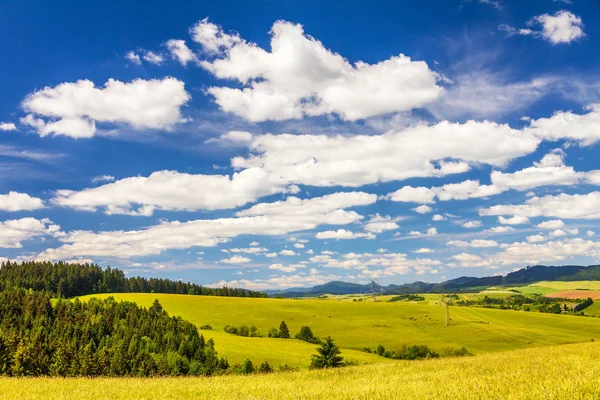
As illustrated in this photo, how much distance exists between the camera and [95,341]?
14788cm

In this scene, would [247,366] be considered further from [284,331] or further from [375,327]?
[375,327]

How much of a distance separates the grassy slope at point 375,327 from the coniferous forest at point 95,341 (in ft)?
32.2

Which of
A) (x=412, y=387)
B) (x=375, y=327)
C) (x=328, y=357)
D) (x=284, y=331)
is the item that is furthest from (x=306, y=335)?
(x=412, y=387)

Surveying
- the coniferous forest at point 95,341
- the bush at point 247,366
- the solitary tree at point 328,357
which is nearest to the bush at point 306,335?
the coniferous forest at point 95,341

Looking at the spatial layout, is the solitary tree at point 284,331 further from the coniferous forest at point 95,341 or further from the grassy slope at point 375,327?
the coniferous forest at point 95,341

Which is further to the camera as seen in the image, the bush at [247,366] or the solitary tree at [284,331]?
the solitary tree at [284,331]

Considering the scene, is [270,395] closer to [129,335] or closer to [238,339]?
[238,339]

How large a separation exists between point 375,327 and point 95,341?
9798cm

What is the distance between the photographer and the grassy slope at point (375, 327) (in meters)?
122

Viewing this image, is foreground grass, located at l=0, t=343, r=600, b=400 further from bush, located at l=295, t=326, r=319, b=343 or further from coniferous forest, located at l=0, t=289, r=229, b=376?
bush, located at l=295, t=326, r=319, b=343

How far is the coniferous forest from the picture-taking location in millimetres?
110688

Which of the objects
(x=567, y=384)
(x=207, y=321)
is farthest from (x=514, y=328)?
(x=567, y=384)

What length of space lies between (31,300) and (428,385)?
20176 centimetres

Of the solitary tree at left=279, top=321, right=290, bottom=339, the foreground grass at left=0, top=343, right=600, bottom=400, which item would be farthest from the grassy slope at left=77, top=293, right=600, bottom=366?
the foreground grass at left=0, top=343, right=600, bottom=400
